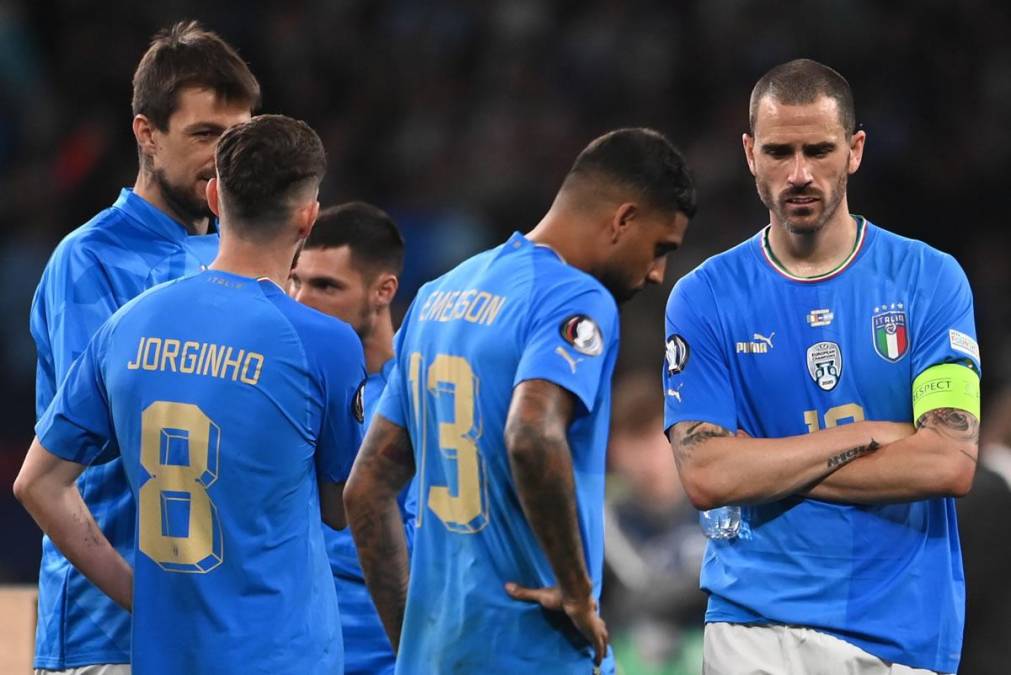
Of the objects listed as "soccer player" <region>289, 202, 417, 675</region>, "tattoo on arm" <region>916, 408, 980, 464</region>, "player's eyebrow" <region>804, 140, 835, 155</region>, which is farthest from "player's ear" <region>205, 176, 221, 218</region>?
"tattoo on arm" <region>916, 408, 980, 464</region>

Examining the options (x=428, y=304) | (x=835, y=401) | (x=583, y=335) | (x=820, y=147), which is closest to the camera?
(x=583, y=335)

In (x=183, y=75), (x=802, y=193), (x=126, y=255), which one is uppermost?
(x=183, y=75)

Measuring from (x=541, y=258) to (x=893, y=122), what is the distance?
10.6 metres

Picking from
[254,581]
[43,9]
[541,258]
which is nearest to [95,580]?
[254,581]

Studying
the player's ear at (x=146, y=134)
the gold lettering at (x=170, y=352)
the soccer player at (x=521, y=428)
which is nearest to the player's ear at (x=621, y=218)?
the soccer player at (x=521, y=428)

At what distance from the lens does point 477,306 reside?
3773 millimetres

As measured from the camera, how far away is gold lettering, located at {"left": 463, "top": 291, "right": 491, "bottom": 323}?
3.76m

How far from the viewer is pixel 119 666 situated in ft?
13.3

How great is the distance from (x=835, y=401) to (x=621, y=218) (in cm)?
95

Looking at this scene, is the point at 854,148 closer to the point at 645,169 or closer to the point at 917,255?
the point at 917,255

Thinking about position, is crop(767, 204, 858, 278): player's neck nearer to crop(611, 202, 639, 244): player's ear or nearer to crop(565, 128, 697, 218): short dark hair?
crop(565, 128, 697, 218): short dark hair

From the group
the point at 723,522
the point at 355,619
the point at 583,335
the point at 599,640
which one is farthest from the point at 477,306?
the point at 355,619

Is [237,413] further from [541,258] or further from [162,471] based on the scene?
[541,258]

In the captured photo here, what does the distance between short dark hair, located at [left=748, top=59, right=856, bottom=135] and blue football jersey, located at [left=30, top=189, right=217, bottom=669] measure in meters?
1.82
